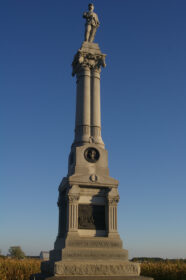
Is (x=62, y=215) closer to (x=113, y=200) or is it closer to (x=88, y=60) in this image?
(x=113, y=200)

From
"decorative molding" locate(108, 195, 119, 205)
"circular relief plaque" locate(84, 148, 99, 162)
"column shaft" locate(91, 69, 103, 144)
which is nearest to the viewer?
"decorative molding" locate(108, 195, 119, 205)

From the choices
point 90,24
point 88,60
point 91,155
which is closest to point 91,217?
point 91,155

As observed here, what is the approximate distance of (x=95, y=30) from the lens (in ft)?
72.6

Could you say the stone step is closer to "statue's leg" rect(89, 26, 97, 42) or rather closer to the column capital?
the column capital

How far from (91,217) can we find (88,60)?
10.3 meters

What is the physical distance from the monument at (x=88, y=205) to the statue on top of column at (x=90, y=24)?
4.67 feet

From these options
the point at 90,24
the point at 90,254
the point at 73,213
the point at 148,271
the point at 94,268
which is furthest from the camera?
the point at 90,24

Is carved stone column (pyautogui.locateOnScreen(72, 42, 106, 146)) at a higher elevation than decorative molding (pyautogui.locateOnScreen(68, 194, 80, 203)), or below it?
higher

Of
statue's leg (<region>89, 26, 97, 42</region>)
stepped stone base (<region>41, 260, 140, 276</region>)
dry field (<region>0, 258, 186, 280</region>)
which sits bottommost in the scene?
dry field (<region>0, 258, 186, 280</region>)

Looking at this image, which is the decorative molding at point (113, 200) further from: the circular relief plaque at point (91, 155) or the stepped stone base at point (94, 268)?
the stepped stone base at point (94, 268)

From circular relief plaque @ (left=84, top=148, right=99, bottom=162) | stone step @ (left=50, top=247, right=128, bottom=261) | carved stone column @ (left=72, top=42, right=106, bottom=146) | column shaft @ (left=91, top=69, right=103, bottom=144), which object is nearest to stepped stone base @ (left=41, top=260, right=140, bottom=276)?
stone step @ (left=50, top=247, right=128, bottom=261)

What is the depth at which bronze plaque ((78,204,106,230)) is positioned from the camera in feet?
53.5

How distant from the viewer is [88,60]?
66.7 ft

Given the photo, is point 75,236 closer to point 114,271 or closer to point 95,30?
point 114,271
